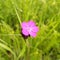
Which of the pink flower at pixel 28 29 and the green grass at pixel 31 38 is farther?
the green grass at pixel 31 38

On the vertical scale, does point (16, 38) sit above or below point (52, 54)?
above

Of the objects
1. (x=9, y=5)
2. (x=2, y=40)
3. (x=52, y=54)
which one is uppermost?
(x=9, y=5)

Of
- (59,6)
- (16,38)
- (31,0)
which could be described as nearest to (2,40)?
(16,38)

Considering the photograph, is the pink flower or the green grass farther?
the green grass

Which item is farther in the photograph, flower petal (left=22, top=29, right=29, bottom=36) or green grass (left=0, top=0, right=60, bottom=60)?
green grass (left=0, top=0, right=60, bottom=60)

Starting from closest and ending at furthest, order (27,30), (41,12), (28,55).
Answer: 1. (27,30)
2. (28,55)
3. (41,12)

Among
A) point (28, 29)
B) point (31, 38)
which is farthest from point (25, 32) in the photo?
point (31, 38)

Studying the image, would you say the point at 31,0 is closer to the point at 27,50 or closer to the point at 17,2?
the point at 17,2

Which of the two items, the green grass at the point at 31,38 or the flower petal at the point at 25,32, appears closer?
the flower petal at the point at 25,32
